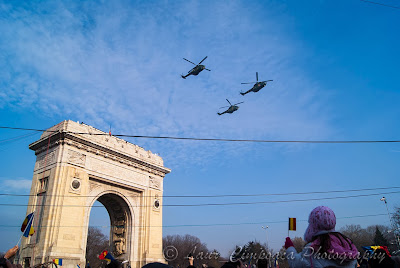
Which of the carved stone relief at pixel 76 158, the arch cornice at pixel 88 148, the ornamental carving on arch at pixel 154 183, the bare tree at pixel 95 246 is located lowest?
the bare tree at pixel 95 246

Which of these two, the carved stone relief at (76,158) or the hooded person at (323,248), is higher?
the carved stone relief at (76,158)

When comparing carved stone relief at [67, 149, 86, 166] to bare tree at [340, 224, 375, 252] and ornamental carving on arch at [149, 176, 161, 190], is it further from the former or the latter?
bare tree at [340, 224, 375, 252]

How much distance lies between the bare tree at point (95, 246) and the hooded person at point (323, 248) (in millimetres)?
62442

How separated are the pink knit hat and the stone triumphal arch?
702 inches

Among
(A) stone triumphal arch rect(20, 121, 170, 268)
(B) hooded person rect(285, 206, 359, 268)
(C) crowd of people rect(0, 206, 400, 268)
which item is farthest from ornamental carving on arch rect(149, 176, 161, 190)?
(B) hooded person rect(285, 206, 359, 268)

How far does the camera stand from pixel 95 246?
60.9 m

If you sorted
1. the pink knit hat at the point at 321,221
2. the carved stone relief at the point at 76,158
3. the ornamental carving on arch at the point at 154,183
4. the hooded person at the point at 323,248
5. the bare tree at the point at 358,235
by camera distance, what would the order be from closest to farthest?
the hooded person at the point at 323,248, the pink knit hat at the point at 321,221, the carved stone relief at the point at 76,158, the ornamental carving on arch at the point at 154,183, the bare tree at the point at 358,235

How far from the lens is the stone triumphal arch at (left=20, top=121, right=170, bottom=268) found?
19.4 m

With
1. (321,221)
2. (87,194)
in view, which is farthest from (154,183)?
(321,221)

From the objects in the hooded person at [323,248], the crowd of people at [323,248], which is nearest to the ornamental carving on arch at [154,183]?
the crowd of people at [323,248]

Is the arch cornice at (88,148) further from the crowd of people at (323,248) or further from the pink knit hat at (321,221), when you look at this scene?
the pink knit hat at (321,221)

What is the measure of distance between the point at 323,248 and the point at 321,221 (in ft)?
0.91

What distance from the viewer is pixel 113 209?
2691 cm

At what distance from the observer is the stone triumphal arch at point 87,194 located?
63.6 ft
